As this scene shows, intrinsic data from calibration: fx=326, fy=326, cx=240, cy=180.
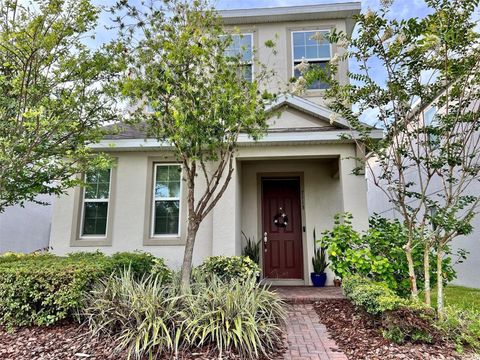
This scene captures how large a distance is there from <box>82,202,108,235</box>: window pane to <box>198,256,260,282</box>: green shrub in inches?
118

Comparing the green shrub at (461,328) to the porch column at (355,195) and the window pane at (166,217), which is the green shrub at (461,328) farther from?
the window pane at (166,217)

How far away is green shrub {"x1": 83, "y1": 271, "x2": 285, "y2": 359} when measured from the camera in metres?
3.90

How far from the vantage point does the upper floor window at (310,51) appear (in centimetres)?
948

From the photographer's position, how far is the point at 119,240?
7805mm

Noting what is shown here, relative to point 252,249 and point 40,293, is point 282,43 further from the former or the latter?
point 40,293

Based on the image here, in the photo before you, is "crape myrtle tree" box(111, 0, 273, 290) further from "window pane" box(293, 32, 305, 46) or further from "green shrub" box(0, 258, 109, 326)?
"window pane" box(293, 32, 305, 46)

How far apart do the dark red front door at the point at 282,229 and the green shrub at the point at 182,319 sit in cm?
375

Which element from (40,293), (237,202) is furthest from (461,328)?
(40,293)

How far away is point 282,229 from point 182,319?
16.2ft

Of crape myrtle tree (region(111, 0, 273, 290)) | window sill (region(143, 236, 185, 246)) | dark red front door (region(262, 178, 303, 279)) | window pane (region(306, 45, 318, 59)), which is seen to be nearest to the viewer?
crape myrtle tree (region(111, 0, 273, 290))

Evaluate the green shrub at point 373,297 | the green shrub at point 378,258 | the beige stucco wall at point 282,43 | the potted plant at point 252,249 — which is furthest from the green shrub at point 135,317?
the beige stucco wall at point 282,43

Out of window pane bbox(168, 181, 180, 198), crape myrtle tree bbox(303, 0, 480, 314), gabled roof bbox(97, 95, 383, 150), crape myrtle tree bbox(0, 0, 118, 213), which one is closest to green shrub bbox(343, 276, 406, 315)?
crape myrtle tree bbox(303, 0, 480, 314)

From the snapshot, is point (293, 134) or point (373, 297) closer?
point (373, 297)

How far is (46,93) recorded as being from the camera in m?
6.01
